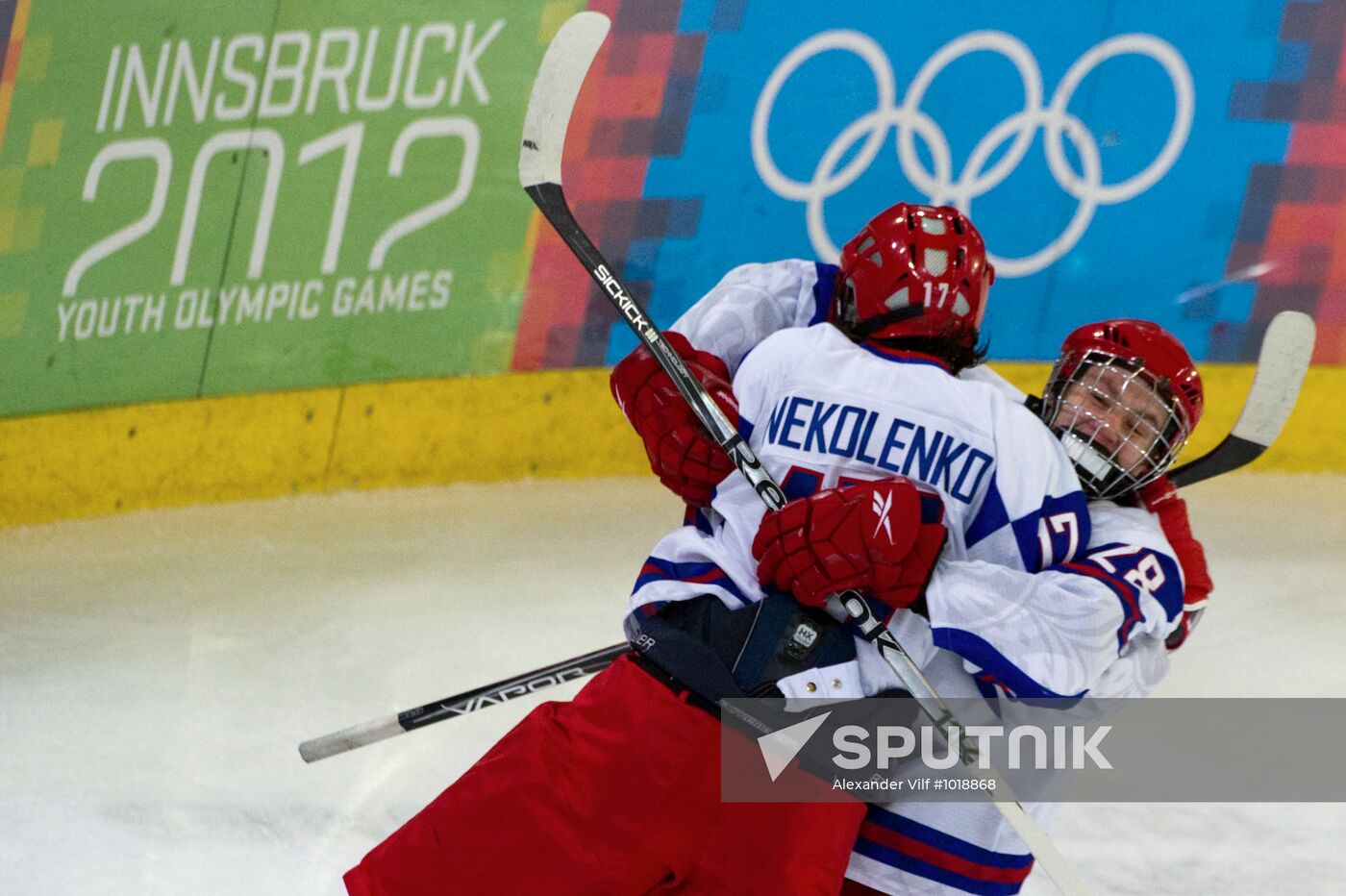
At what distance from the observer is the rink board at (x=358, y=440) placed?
11.2 ft

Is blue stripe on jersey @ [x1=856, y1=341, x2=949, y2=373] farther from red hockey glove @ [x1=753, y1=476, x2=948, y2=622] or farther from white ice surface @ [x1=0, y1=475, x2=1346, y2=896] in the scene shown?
white ice surface @ [x1=0, y1=475, x2=1346, y2=896]

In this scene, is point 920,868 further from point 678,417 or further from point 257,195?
point 257,195

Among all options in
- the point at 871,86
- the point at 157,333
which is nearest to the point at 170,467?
the point at 157,333

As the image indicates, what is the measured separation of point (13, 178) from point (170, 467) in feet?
2.19

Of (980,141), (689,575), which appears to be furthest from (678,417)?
(980,141)

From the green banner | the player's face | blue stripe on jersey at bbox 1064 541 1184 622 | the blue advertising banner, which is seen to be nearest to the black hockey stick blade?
the player's face

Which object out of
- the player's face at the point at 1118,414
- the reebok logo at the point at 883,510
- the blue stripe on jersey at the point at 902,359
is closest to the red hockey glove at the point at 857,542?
the reebok logo at the point at 883,510

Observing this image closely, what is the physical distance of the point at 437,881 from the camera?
176cm

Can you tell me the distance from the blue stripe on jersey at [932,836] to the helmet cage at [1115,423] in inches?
15.8

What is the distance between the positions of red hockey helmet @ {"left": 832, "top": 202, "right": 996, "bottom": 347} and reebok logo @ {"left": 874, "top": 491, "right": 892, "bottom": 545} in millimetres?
228

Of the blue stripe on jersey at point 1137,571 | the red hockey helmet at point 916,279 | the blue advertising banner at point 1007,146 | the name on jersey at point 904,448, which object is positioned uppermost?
the blue advertising banner at point 1007,146

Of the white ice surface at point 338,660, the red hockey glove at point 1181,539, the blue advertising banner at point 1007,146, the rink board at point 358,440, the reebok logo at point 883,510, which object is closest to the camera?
the reebok logo at point 883,510

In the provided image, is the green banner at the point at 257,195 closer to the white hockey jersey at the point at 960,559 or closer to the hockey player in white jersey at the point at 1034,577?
the hockey player in white jersey at the point at 1034,577

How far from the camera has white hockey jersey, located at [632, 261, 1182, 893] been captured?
5.43 feet
